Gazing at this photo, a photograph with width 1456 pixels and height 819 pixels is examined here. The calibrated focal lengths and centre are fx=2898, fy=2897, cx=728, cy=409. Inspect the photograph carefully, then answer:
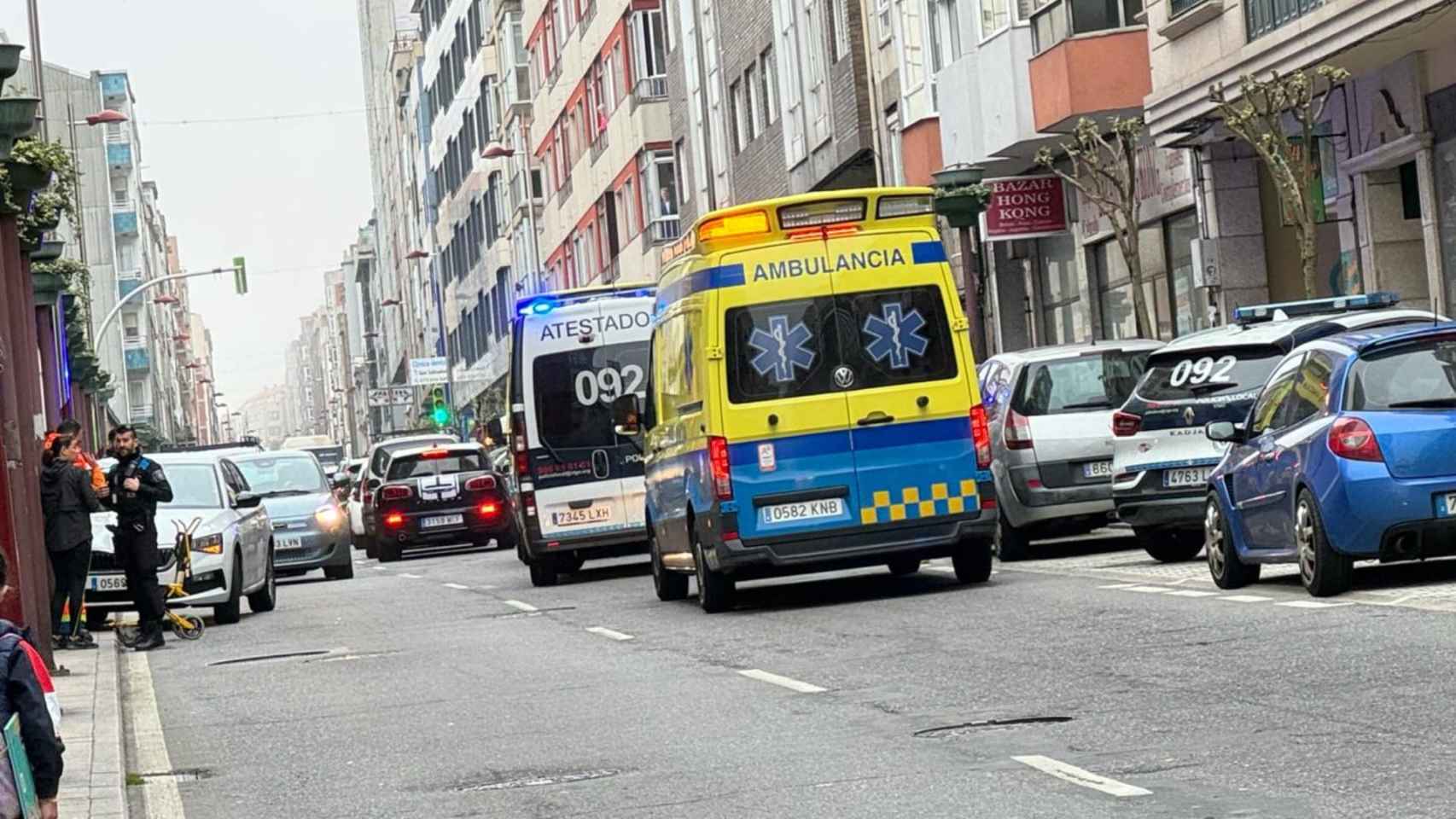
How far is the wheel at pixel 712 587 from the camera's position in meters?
20.4

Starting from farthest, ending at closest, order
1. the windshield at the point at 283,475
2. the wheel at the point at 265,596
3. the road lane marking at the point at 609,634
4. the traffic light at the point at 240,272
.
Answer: the traffic light at the point at 240,272
the windshield at the point at 283,475
the wheel at the point at 265,596
the road lane marking at the point at 609,634

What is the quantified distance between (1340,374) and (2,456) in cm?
774

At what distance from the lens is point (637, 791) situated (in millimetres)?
10594

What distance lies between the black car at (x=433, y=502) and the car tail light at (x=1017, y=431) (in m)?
19.7

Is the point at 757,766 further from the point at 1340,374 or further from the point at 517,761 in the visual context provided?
the point at 1340,374

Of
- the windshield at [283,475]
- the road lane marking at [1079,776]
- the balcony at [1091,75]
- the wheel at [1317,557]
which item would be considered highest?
the balcony at [1091,75]

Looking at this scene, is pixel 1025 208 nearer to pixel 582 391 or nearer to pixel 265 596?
pixel 582 391

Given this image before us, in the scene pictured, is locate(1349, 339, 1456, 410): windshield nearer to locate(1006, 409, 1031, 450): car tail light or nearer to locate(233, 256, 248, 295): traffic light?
locate(1006, 409, 1031, 450): car tail light

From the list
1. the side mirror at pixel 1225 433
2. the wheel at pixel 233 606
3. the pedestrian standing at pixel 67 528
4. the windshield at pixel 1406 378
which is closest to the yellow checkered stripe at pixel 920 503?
the side mirror at pixel 1225 433

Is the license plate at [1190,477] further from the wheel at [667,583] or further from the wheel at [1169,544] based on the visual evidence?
the wheel at [667,583]

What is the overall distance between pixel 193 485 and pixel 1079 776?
1741 centimetres

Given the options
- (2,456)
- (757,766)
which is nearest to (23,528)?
(2,456)

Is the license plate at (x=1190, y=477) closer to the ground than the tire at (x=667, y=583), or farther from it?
farther from it

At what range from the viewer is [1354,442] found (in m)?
16.0
